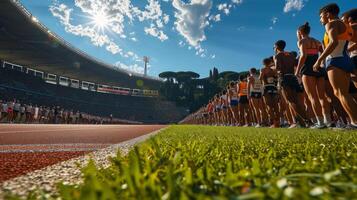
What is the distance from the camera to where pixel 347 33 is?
5500mm

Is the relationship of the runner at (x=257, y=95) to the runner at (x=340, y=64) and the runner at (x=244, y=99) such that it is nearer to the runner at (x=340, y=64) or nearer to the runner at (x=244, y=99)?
the runner at (x=244, y=99)

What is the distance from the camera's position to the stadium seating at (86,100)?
44.9 m

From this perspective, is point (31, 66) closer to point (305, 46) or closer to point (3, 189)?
point (305, 46)

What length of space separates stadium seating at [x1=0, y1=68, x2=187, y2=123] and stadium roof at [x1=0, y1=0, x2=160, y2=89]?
2868mm

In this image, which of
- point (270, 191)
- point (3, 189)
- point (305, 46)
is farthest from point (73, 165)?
point (305, 46)

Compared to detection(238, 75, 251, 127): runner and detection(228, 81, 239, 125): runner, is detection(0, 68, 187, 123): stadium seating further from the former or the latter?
detection(238, 75, 251, 127): runner

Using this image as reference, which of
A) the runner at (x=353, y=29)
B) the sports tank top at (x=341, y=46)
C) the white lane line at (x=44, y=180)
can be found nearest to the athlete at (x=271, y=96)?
the runner at (x=353, y=29)

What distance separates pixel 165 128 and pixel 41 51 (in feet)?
123

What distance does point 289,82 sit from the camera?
27.3 ft

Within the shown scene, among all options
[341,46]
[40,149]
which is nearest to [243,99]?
[341,46]

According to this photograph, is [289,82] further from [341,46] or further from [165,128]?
[165,128]

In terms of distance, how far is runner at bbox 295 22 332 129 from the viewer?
6.55 meters

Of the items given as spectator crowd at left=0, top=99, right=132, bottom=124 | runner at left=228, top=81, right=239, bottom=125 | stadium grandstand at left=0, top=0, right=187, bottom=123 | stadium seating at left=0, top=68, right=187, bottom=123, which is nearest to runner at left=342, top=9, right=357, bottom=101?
runner at left=228, top=81, right=239, bottom=125

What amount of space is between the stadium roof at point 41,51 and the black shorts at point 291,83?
31.1 meters
